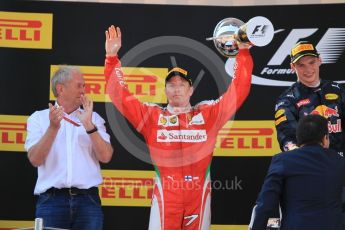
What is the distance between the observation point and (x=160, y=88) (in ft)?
18.9

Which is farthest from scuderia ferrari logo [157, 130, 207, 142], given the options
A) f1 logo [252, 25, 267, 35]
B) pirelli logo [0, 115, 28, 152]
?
pirelli logo [0, 115, 28, 152]

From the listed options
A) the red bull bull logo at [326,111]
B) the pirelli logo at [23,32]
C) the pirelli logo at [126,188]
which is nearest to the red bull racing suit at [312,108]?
the red bull bull logo at [326,111]

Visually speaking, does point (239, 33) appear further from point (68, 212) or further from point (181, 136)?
point (68, 212)

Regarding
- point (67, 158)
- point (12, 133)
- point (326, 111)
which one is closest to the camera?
point (326, 111)

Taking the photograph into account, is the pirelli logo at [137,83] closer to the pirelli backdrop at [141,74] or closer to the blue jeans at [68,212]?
the pirelli backdrop at [141,74]

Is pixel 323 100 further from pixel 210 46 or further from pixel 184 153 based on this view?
pixel 210 46

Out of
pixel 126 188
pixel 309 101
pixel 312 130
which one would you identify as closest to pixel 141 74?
pixel 126 188

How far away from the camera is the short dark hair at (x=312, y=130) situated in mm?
3791

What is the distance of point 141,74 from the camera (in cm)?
579

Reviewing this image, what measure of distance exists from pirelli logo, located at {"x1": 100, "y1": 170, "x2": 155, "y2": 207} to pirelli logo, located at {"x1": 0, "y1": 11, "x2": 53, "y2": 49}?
45.0 inches

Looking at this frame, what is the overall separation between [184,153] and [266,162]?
3.50ft

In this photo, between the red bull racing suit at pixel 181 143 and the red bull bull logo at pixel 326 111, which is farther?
the red bull racing suit at pixel 181 143

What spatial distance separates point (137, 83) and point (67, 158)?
1151 millimetres

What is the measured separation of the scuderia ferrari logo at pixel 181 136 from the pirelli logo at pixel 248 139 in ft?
2.71
